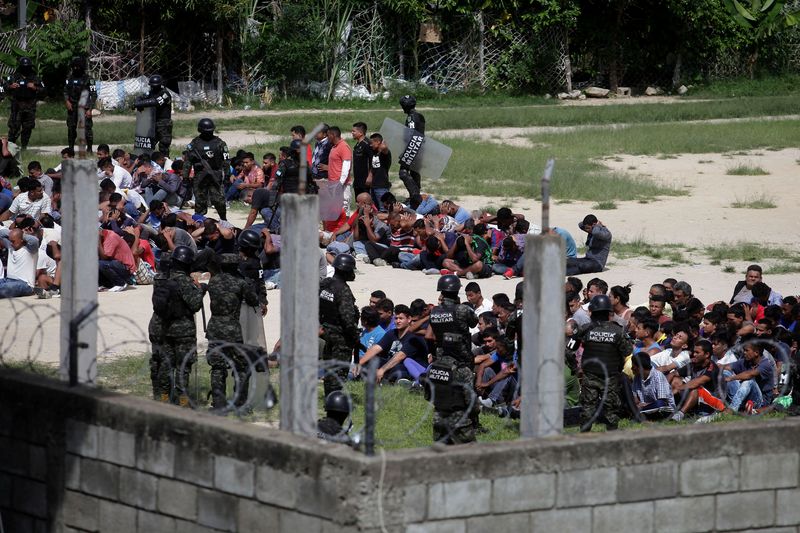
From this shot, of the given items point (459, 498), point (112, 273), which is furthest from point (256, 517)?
point (112, 273)

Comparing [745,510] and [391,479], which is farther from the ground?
[391,479]

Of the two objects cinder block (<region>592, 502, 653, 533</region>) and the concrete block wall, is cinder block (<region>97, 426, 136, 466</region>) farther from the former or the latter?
cinder block (<region>592, 502, 653, 533</region>)

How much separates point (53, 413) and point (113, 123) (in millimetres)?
19917

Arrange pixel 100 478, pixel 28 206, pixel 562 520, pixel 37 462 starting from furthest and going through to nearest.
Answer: pixel 28 206
pixel 37 462
pixel 100 478
pixel 562 520

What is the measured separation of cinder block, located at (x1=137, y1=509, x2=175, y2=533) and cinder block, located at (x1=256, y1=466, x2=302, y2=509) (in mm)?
740

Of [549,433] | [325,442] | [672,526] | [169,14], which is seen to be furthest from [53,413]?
[169,14]

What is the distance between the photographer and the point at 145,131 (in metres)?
21.1

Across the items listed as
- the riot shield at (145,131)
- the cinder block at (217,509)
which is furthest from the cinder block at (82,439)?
the riot shield at (145,131)

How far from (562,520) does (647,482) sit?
0.54 metres

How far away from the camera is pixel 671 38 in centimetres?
3547

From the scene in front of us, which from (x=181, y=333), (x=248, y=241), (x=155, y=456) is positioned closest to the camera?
(x=155, y=456)

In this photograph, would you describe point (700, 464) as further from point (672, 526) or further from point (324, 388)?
point (324, 388)

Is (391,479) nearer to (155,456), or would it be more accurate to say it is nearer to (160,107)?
(155,456)

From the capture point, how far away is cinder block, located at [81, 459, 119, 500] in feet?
26.7
